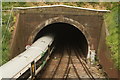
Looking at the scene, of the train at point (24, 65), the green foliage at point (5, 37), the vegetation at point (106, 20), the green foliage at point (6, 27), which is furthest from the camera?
the green foliage at point (6, 27)

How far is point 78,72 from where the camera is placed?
18.0 metres

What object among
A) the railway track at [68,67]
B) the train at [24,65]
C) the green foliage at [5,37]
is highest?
the green foliage at [5,37]

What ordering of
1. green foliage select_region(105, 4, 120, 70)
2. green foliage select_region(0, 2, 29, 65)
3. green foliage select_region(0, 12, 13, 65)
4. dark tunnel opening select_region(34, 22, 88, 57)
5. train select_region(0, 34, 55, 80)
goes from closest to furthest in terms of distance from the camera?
train select_region(0, 34, 55, 80)
green foliage select_region(105, 4, 120, 70)
green foliage select_region(0, 12, 13, 65)
green foliage select_region(0, 2, 29, 65)
dark tunnel opening select_region(34, 22, 88, 57)

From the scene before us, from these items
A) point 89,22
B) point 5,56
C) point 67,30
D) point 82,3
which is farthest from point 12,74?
point 67,30

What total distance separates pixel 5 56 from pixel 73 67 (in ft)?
22.7

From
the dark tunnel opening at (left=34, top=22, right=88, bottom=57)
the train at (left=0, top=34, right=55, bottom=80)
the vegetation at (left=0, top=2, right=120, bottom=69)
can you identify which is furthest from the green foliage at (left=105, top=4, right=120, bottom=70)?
the dark tunnel opening at (left=34, top=22, right=88, bottom=57)

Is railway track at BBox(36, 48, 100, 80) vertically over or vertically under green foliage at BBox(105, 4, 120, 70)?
under

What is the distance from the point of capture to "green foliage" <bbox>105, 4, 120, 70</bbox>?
13875 mm

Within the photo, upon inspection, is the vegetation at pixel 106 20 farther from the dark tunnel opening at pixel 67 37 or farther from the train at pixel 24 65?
the dark tunnel opening at pixel 67 37

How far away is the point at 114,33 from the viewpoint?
1627cm

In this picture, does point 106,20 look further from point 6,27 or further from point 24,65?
point 24,65

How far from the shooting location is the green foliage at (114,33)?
13875 mm

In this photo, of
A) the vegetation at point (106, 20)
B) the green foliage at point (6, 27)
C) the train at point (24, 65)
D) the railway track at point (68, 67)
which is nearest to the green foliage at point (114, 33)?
the vegetation at point (106, 20)

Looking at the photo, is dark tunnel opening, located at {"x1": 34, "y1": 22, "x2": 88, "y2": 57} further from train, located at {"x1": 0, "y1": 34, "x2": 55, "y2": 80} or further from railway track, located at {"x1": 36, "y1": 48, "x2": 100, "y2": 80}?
train, located at {"x1": 0, "y1": 34, "x2": 55, "y2": 80}
